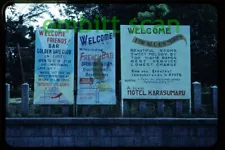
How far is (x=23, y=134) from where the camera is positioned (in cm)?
295

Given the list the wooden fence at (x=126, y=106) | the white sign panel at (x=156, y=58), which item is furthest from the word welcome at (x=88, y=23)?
the wooden fence at (x=126, y=106)

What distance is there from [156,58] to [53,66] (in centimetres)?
86

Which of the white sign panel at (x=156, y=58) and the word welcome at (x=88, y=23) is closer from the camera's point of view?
the word welcome at (x=88, y=23)

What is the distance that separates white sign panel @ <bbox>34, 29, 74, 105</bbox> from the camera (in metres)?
2.98

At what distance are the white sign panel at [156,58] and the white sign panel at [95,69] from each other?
0.13 meters

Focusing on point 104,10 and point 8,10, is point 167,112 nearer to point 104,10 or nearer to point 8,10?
point 104,10

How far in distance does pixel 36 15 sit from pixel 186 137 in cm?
141

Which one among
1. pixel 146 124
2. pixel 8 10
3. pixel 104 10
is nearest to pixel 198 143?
pixel 146 124

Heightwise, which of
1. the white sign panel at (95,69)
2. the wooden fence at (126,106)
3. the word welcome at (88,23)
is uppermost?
the word welcome at (88,23)

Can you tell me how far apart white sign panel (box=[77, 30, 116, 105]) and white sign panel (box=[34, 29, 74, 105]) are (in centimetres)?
11

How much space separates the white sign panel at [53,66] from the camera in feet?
9.77

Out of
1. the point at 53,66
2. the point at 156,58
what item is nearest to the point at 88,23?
the point at 53,66

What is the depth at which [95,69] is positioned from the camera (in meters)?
3.27

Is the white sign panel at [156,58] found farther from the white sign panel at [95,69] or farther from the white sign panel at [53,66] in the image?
the white sign panel at [53,66]
